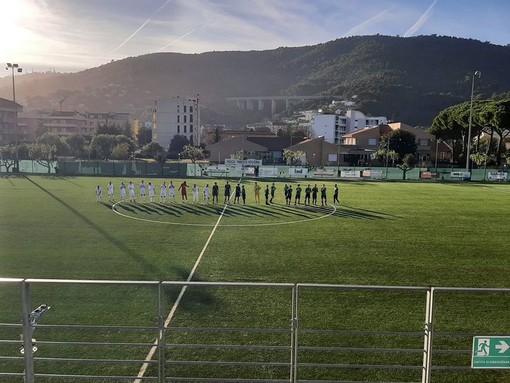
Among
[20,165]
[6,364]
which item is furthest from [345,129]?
[6,364]

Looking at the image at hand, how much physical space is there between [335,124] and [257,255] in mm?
104605

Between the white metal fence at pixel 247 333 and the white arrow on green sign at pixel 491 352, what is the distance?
1.83 feet

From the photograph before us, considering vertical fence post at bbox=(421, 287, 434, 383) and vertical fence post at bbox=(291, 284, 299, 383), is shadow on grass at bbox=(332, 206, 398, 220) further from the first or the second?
vertical fence post at bbox=(291, 284, 299, 383)

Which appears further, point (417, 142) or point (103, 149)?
point (417, 142)

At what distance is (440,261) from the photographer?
16109 millimetres

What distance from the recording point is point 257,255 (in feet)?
54.8

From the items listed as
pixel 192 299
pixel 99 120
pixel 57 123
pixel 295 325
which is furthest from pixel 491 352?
pixel 99 120

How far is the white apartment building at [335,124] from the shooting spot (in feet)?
383

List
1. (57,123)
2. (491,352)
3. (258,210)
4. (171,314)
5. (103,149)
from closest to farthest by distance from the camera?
(491,352) < (171,314) < (258,210) < (103,149) < (57,123)

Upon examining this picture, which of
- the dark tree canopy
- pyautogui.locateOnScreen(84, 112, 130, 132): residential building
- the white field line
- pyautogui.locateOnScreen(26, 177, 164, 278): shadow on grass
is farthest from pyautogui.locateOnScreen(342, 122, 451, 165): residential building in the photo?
the white field line

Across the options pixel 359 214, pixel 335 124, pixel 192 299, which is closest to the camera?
pixel 192 299

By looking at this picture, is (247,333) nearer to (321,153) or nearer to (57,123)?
(321,153)

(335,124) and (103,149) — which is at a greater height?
(335,124)

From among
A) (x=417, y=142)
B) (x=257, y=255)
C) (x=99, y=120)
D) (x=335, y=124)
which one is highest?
(x=99, y=120)
